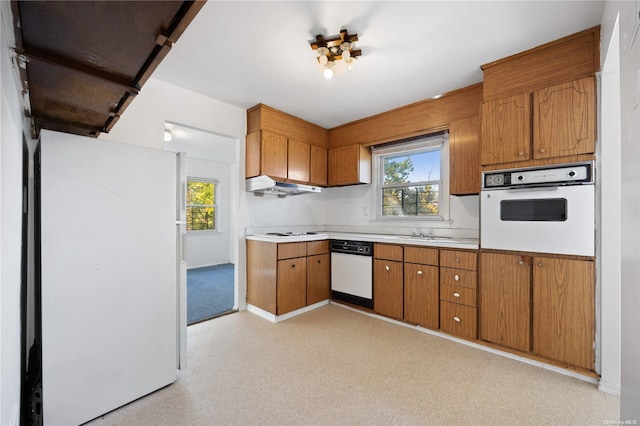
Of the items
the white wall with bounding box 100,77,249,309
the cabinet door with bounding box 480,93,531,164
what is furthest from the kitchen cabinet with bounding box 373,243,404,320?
the white wall with bounding box 100,77,249,309

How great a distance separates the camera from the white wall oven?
203cm

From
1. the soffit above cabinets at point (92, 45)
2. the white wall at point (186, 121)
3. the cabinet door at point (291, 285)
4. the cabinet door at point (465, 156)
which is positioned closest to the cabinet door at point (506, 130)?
the cabinet door at point (465, 156)

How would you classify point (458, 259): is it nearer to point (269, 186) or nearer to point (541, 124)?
point (541, 124)

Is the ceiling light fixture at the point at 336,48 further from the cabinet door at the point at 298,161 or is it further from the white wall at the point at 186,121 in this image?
the white wall at the point at 186,121

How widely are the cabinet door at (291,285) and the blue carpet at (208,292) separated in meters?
0.85

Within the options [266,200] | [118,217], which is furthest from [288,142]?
[118,217]

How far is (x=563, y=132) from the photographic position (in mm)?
2107

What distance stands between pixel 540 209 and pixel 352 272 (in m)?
2.04

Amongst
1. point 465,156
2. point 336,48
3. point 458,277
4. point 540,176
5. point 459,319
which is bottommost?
point 459,319

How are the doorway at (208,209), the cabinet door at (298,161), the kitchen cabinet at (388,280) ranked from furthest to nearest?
the doorway at (208,209)
the cabinet door at (298,161)
the kitchen cabinet at (388,280)

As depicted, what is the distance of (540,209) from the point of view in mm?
2209

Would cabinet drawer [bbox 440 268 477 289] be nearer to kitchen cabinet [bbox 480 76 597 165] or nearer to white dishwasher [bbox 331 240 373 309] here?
white dishwasher [bbox 331 240 373 309]

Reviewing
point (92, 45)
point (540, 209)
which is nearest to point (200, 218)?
point (92, 45)

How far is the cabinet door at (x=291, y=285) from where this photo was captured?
125 inches
